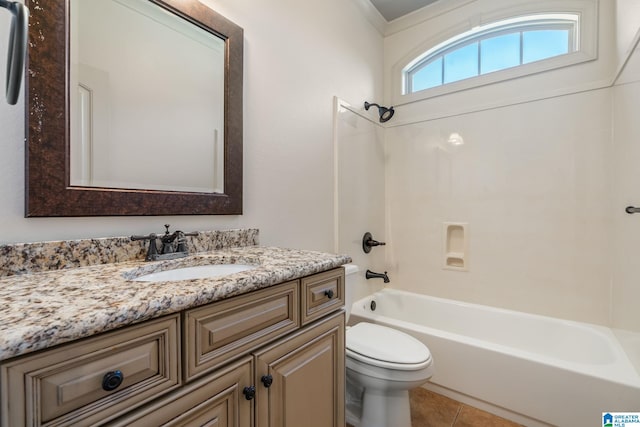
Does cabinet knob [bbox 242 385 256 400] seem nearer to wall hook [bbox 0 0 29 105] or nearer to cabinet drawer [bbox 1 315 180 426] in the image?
cabinet drawer [bbox 1 315 180 426]

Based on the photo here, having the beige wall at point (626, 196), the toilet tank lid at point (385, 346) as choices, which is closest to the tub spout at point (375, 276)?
the toilet tank lid at point (385, 346)

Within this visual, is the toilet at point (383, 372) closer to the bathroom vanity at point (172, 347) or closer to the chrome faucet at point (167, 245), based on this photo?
the bathroom vanity at point (172, 347)

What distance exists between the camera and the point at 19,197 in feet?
2.70

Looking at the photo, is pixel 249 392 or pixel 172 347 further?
pixel 249 392

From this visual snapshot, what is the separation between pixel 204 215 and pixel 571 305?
240 centimetres

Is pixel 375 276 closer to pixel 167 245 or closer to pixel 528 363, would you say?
pixel 528 363

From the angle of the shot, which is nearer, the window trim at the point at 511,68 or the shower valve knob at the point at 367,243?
the window trim at the point at 511,68

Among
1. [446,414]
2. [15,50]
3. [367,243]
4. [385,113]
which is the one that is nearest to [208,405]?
[15,50]

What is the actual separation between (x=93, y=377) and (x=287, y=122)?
1418mm

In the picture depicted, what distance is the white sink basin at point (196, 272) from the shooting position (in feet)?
3.14

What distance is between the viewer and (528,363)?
152 centimetres

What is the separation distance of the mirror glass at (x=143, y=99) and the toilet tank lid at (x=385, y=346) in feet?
3.43

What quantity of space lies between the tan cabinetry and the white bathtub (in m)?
0.99

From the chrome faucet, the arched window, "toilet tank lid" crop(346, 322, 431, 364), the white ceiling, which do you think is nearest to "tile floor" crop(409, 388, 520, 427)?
"toilet tank lid" crop(346, 322, 431, 364)
